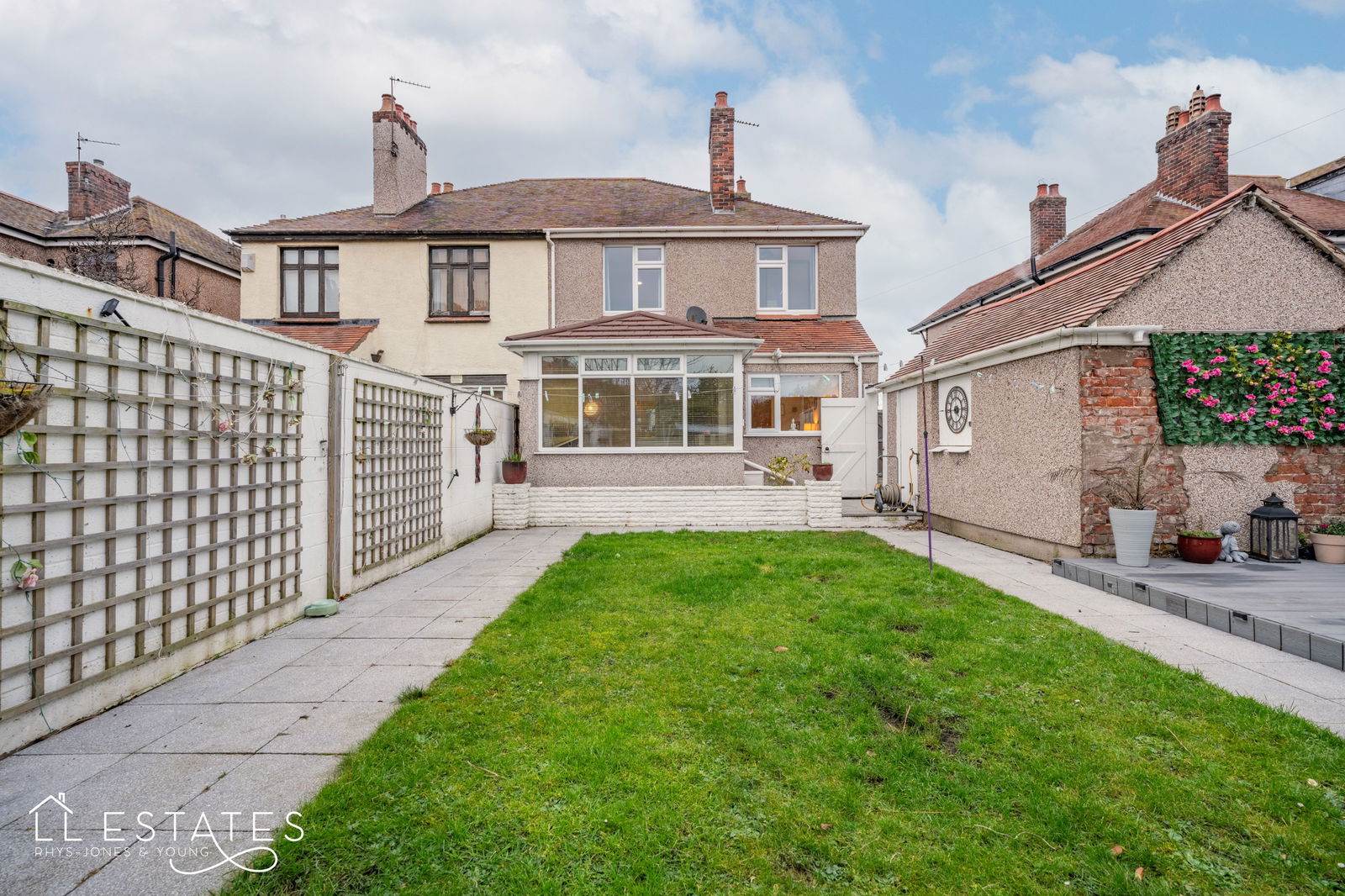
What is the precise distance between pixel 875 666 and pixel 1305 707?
2.20 meters

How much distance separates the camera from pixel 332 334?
13.7m

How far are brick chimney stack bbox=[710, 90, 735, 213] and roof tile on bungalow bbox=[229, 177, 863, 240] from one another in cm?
33

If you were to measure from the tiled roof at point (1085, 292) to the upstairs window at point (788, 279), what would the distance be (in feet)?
16.3

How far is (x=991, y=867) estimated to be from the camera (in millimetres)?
1908

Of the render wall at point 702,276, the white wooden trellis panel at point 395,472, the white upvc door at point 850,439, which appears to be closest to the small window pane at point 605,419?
the white wooden trellis panel at point 395,472

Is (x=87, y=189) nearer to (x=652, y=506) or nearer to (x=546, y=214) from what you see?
(x=546, y=214)

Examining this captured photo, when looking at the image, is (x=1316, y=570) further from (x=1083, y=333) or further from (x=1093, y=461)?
(x=1083, y=333)

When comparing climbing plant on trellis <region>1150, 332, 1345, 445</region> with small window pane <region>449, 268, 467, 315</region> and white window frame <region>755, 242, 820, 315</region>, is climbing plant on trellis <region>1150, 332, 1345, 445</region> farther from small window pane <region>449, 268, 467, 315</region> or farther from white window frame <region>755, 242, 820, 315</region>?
small window pane <region>449, 268, 467, 315</region>

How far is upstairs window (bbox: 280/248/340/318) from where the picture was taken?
14508 mm

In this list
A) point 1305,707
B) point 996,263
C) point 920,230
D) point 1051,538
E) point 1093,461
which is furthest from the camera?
point 920,230

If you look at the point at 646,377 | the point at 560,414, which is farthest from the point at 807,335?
the point at 560,414

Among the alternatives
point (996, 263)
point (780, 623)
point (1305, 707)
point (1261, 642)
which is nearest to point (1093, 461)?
point (1261, 642)

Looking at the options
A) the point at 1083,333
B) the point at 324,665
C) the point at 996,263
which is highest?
the point at 996,263

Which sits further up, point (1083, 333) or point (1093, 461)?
point (1083, 333)
